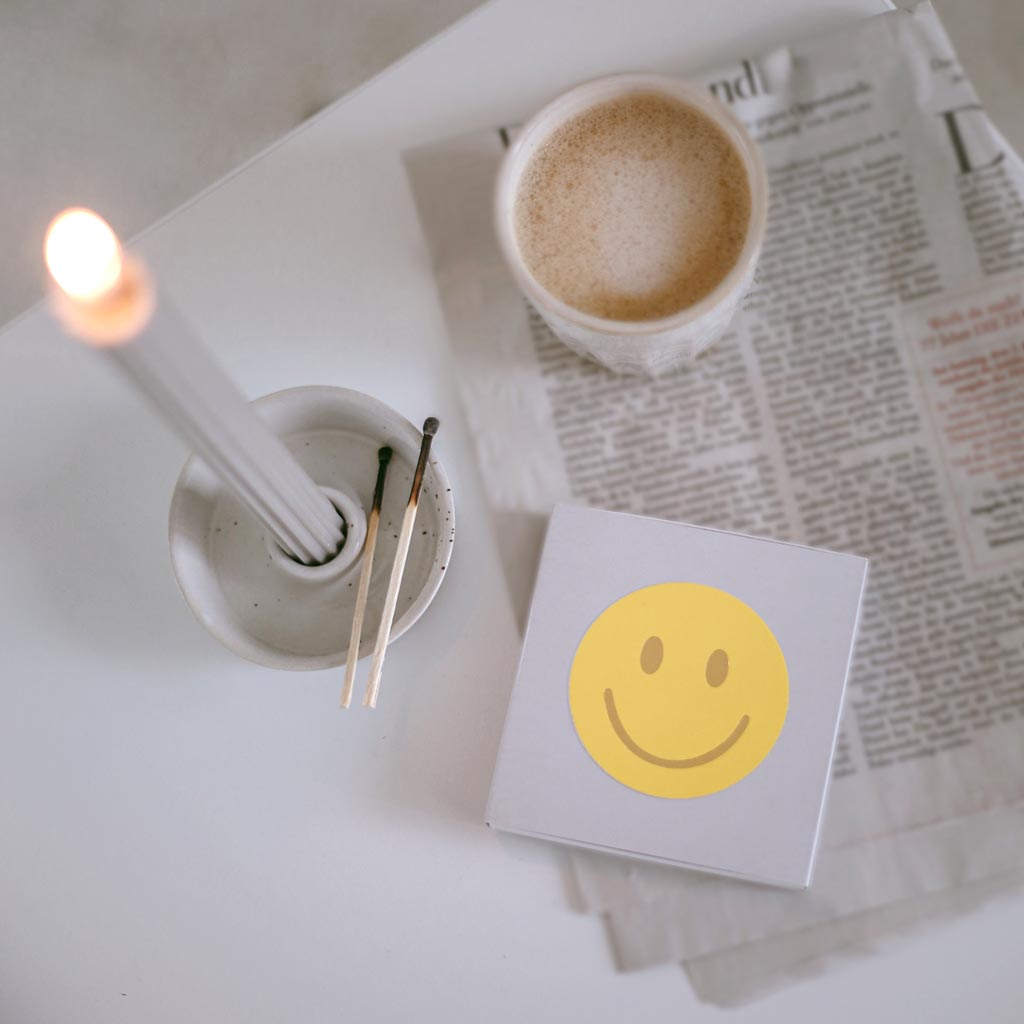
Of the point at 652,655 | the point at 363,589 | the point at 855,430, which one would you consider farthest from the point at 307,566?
the point at 855,430

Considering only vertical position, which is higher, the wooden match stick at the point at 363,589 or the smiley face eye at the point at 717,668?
the wooden match stick at the point at 363,589

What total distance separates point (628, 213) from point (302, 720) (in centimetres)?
27

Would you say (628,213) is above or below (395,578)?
above

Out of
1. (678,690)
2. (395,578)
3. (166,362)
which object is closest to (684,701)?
(678,690)

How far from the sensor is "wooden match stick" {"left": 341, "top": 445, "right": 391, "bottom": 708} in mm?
398

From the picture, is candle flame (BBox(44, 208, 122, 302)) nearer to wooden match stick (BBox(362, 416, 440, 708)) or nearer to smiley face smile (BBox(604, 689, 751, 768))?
wooden match stick (BBox(362, 416, 440, 708))

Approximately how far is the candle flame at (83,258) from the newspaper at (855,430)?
221 millimetres

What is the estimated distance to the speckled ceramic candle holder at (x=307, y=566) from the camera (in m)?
0.41

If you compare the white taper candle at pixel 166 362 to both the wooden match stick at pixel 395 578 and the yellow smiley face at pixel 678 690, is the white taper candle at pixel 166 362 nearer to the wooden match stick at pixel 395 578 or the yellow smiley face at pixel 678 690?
the wooden match stick at pixel 395 578

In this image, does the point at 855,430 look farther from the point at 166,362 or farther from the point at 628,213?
the point at 166,362

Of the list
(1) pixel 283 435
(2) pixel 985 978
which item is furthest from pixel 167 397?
(2) pixel 985 978

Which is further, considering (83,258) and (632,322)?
(632,322)

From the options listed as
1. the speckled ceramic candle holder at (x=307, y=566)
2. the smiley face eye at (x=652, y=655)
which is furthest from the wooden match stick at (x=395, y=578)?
the smiley face eye at (x=652, y=655)

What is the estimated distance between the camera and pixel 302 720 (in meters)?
0.45
